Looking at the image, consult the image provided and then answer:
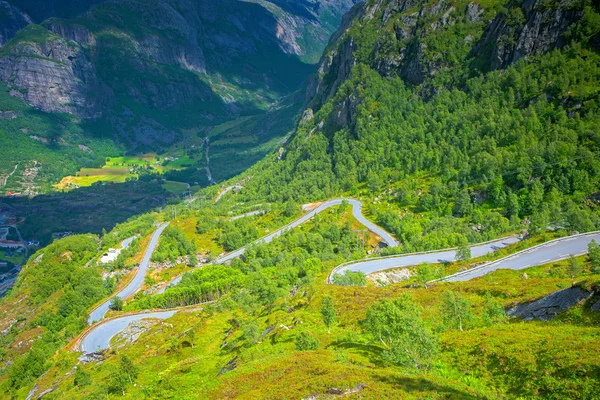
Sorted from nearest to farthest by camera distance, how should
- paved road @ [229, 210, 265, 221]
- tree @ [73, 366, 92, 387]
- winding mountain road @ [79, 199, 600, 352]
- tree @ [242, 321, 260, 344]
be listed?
tree @ [242, 321, 260, 344] → tree @ [73, 366, 92, 387] → winding mountain road @ [79, 199, 600, 352] → paved road @ [229, 210, 265, 221]

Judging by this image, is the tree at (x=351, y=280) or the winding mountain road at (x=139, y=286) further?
the winding mountain road at (x=139, y=286)

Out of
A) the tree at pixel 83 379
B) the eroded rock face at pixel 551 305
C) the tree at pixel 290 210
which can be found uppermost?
the eroded rock face at pixel 551 305

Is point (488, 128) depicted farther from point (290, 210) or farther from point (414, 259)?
point (290, 210)

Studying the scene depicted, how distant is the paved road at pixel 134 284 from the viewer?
117250 millimetres

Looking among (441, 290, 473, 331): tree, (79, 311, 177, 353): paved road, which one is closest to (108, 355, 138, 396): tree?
(79, 311, 177, 353): paved road

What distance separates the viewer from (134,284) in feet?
437

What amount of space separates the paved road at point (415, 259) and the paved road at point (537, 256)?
512 inches

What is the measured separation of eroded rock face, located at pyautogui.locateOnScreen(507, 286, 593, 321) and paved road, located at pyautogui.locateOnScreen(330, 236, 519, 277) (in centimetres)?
4639

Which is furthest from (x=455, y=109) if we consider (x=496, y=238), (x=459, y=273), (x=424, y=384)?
(x=424, y=384)

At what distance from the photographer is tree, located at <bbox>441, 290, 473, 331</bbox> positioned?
42100 mm

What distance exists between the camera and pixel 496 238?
324ft

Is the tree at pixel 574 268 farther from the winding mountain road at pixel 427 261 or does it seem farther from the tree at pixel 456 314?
the tree at pixel 456 314

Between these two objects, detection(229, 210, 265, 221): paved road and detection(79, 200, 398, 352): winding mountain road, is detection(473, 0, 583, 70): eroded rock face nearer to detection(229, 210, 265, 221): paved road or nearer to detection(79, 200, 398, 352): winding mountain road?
detection(79, 200, 398, 352): winding mountain road

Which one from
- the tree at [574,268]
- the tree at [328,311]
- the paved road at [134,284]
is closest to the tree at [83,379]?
the tree at [328,311]
